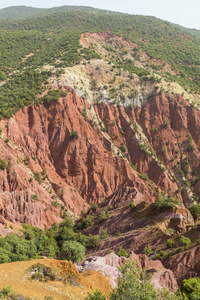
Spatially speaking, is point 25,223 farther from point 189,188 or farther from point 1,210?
point 189,188

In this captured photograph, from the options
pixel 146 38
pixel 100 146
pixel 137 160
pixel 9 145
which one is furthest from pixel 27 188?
pixel 146 38

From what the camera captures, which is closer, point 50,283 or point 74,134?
point 50,283

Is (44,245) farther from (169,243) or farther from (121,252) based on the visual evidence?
(169,243)

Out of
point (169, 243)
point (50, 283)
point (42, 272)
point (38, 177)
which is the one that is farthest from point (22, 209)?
point (50, 283)

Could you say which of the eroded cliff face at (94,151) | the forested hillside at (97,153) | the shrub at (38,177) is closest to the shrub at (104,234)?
the forested hillside at (97,153)

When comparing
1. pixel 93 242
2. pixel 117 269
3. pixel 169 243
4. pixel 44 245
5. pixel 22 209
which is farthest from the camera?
pixel 22 209

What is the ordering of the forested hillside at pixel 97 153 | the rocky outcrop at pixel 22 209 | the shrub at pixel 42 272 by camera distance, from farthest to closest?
1. the rocky outcrop at pixel 22 209
2. the forested hillside at pixel 97 153
3. the shrub at pixel 42 272

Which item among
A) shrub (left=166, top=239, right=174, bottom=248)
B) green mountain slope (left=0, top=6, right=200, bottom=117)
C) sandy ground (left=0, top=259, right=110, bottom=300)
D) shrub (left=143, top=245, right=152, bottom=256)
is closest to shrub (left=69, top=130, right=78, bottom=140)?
green mountain slope (left=0, top=6, right=200, bottom=117)

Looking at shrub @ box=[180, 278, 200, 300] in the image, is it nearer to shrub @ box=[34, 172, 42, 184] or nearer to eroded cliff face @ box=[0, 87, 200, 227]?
eroded cliff face @ box=[0, 87, 200, 227]

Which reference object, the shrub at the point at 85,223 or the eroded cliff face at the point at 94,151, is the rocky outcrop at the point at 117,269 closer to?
the shrub at the point at 85,223
